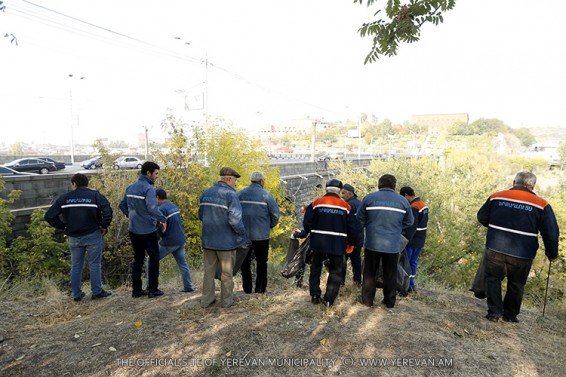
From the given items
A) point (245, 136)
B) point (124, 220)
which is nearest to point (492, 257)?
point (124, 220)

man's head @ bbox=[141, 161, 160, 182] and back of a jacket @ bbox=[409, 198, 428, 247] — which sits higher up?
man's head @ bbox=[141, 161, 160, 182]

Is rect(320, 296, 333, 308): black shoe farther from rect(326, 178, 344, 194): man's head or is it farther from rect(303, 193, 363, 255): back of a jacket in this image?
rect(326, 178, 344, 194): man's head

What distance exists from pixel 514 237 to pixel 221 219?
3362mm

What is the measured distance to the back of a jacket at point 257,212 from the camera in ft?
15.7

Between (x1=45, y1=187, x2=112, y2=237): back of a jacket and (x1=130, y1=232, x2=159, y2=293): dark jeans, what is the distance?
50cm

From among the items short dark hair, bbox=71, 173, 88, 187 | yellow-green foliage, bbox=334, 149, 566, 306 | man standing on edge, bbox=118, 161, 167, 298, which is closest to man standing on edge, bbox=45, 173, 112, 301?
short dark hair, bbox=71, 173, 88, 187

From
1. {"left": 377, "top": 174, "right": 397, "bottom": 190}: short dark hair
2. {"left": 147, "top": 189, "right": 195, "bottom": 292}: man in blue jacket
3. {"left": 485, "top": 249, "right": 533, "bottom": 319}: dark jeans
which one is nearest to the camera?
{"left": 485, "top": 249, "right": 533, "bottom": 319}: dark jeans

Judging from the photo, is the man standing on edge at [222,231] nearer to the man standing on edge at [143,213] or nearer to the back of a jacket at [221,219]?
the back of a jacket at [221,219]

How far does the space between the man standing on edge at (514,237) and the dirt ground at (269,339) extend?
0.37 m

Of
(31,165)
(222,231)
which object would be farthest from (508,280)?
(31,165)

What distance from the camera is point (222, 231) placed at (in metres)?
4.33

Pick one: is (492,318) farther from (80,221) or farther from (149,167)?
(80,221)

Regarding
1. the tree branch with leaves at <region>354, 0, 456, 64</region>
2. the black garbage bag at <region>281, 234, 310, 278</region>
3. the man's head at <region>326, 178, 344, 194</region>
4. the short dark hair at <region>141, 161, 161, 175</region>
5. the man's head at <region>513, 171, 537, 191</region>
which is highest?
the tree branch with leaves at <region>354, 0, 456, 64</region>

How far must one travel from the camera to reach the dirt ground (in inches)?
128
